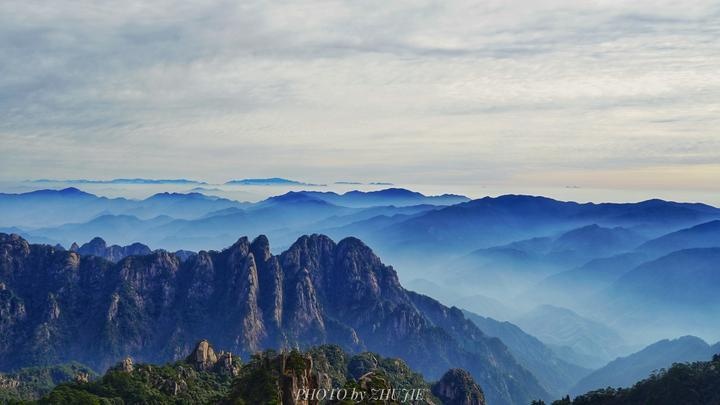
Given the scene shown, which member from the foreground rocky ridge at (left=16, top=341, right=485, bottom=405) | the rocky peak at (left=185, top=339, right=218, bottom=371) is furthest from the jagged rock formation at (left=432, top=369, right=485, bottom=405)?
the rocky peak at (left=185, top=339, right=218, bottom=371)

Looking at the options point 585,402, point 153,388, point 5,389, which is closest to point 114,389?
point 153,388

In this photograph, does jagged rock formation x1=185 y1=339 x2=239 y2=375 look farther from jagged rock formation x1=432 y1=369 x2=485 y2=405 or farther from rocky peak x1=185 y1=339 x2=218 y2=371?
jagged rock formation x1=432 y1=369 x2=485 y2=405

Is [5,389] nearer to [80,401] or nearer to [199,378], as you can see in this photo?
[199,378]

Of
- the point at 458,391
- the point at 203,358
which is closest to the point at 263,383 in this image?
the point at 203,358

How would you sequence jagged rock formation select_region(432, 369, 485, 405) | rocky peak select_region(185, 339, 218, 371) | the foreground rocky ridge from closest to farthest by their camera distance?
1. the foreground rocky ridge
2. rocky peak select_region(185, 339, 218, 371)
3. jagged rock formation select_region(432, 369, 485, 405)

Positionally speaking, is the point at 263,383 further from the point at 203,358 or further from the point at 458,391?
the point at 458,391

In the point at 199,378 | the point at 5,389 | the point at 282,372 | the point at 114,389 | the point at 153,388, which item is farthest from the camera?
the point at 5,389

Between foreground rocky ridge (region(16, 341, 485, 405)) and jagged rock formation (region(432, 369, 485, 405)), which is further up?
foreground rocky ridge (region(16, 341, 485, 405))

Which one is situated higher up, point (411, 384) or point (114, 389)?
point (114, 389)
